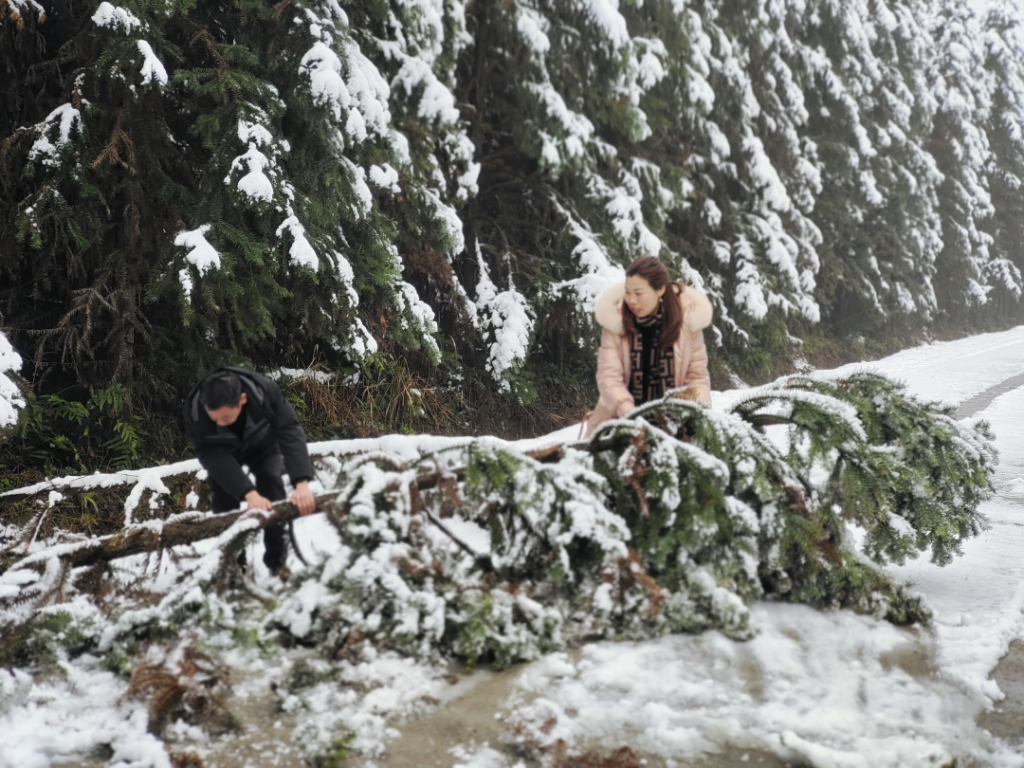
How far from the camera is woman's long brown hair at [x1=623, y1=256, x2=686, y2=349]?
337 cm

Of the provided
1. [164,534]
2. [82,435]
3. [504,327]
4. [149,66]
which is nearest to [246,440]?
[164,534]

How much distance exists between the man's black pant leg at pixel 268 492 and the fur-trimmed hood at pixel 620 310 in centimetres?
197

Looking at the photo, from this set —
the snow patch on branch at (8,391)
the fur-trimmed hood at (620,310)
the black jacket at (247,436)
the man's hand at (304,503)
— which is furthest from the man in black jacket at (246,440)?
the fur-trimmed hood at (620,310)

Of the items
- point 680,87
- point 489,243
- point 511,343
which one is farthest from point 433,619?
point 680,87

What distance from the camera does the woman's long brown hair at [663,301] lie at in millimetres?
3371

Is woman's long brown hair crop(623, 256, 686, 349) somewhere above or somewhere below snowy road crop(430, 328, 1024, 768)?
above

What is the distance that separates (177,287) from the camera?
5.83m

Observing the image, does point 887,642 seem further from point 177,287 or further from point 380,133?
point 380,133

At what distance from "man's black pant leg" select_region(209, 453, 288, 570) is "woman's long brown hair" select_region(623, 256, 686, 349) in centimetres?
207

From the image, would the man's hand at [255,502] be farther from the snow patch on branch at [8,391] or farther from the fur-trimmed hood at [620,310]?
the snow patch on branch at [8,391]

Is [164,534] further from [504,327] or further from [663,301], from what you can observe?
Answer: [504,327]

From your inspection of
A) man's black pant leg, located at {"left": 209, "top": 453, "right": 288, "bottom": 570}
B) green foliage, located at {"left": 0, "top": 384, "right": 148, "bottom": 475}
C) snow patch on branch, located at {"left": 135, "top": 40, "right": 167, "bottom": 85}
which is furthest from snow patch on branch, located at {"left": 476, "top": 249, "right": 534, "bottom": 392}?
man's black pant leg, located at {"left": 209, "top": 453, "right": 288, "bottom": 570}

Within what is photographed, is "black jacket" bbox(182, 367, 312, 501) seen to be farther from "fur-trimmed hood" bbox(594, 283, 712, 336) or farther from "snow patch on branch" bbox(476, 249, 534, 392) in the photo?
"snow patch on branch" bbox(476, 249, 534, 392)

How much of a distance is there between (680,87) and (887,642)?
9.29 meters
